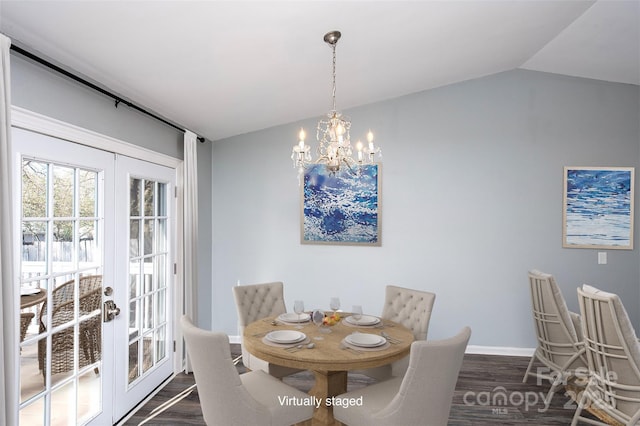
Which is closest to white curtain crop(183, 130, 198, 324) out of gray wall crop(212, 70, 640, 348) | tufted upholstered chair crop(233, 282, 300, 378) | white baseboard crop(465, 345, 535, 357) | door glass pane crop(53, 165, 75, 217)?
tufted upholstered chair crop(233, 282, 300, 378)

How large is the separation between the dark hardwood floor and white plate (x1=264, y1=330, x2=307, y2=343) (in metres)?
1.04

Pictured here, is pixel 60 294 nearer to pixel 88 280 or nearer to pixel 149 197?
pixel 88 280

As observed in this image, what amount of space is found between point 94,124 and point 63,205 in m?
0.58

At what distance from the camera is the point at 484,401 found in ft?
10.2

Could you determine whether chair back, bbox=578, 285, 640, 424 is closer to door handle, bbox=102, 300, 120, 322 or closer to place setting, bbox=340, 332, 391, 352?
place setting, bbox=340, 332, 391, 352

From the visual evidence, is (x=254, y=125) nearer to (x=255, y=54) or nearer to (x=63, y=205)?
(x=255, y=54)

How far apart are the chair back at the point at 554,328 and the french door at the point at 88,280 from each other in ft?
10.9

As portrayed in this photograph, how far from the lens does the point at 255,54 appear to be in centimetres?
258

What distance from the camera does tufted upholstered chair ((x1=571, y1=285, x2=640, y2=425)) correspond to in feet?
6.70

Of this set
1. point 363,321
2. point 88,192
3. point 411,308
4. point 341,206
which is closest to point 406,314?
point 411,308

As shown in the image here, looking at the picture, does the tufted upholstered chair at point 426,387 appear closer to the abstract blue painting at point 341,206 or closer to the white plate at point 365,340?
the white plate at point 365,340

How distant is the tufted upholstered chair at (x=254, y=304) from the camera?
3.08m

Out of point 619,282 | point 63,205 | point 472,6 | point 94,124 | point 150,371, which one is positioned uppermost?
point 472,6

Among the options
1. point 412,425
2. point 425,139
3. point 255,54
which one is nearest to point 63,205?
point 255,54
